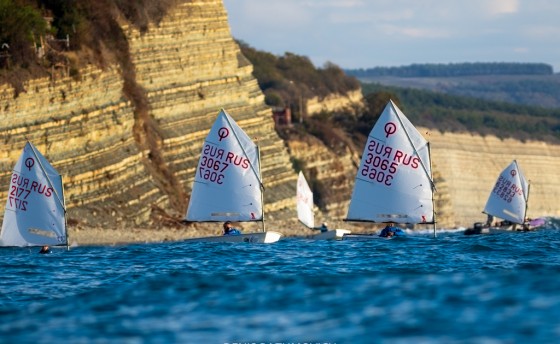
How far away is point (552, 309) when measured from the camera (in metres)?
23.8

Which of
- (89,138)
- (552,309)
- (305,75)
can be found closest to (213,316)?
(552,309)

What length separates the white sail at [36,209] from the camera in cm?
4859

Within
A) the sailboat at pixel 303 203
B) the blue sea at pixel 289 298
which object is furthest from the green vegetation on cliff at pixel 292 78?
the blue sea at pixel 289 298

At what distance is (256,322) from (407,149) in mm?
27073

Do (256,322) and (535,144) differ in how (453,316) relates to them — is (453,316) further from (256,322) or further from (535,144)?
(535,144)

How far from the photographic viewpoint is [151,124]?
81625 mm

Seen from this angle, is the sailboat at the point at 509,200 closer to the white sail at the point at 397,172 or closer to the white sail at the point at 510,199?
the white sail at the point at 510,199

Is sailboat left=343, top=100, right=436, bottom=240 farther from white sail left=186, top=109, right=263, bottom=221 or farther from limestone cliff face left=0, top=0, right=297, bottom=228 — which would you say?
limestone cliff face left=0, top=0, right=297, bottom=228

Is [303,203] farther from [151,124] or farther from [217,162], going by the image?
[217,162]

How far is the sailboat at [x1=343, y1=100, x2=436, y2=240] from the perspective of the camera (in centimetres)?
4956

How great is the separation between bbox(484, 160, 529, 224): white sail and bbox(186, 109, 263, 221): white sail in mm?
25710

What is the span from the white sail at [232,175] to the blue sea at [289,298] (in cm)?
1112

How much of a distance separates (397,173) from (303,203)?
96.3 ft

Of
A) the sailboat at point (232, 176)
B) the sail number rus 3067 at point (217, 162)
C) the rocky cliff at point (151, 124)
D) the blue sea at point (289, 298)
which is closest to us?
the blue sea at point (289, 298)
